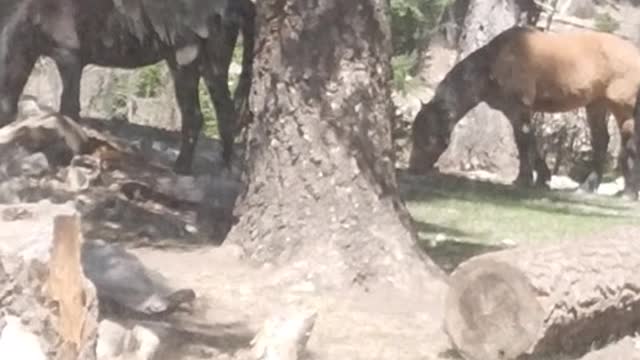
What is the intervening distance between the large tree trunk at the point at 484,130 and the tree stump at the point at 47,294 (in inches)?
540

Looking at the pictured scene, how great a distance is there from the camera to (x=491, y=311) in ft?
27.1

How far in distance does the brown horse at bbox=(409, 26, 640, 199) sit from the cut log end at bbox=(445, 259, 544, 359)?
33.0 ft

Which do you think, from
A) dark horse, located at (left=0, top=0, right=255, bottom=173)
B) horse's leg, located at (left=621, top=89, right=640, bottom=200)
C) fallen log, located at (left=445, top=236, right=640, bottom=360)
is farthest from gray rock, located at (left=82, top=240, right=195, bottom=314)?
horse's leg, located at (left=621, top=89, right=640, bottom=200)

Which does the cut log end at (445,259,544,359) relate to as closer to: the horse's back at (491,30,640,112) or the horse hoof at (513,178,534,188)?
the horse hoof at (513,178,534,188)

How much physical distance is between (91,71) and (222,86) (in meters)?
10.2

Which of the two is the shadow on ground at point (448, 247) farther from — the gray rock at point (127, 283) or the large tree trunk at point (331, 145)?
the gray rock at point (127, 283)

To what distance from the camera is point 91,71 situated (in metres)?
24.6

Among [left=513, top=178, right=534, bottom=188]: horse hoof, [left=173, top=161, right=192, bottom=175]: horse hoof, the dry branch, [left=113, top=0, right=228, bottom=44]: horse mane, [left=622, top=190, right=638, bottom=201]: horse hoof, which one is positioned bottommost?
[left=513, top=178, right=534, bottom=188]: horse hoof

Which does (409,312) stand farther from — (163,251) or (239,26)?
(239,26)

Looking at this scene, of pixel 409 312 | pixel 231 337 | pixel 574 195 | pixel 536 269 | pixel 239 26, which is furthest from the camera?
pixel 574 195

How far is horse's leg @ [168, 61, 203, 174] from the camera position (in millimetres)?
14477

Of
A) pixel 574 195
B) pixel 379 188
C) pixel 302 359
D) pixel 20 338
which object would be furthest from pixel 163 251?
pixel 574 195

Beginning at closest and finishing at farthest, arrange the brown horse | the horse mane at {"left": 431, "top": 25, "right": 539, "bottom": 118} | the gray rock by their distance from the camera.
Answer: the gray rock → the brown horse → the horse mane at {"left": 431, "top": 25, "right": 539, "bottom": 118}

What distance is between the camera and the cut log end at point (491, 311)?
8102mm
